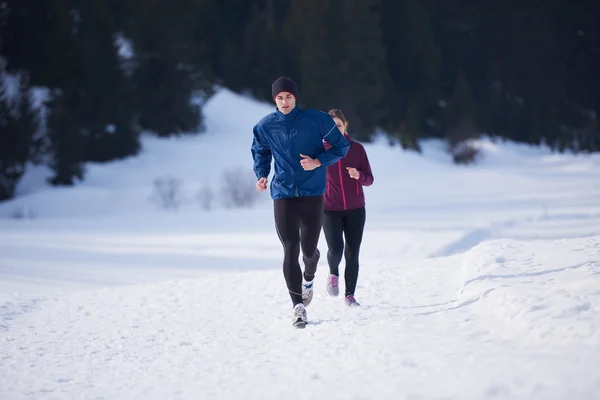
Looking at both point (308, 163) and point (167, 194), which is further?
point (167, 194)

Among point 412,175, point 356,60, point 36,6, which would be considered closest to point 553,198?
point 412,175

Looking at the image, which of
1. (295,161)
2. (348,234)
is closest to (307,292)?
(348,234)

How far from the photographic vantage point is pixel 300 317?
5176 mm

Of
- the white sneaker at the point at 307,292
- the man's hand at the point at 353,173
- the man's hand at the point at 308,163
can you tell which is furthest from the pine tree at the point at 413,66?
the man's hand at the point at 308,163

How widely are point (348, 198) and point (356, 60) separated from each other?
34.0 m

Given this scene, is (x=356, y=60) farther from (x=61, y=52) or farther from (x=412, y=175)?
(x=61, y=52)

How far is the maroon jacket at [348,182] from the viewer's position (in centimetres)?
567

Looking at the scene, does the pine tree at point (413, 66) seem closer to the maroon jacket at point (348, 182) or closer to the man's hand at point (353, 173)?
the maroon jacket at point (348, 182)

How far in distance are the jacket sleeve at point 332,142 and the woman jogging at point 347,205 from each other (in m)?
0.56

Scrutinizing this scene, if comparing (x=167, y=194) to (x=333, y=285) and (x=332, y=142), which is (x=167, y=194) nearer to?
(x=333, y=285)

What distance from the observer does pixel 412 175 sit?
24.9 meters

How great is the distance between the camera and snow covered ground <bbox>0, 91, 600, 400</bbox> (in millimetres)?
3736

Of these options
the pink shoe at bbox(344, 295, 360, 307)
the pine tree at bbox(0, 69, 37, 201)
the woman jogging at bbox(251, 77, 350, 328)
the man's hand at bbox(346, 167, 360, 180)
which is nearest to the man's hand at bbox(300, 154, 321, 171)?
the woman jogging at bbox(251, 77, 350, 328)

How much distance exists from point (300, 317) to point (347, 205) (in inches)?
41.4
